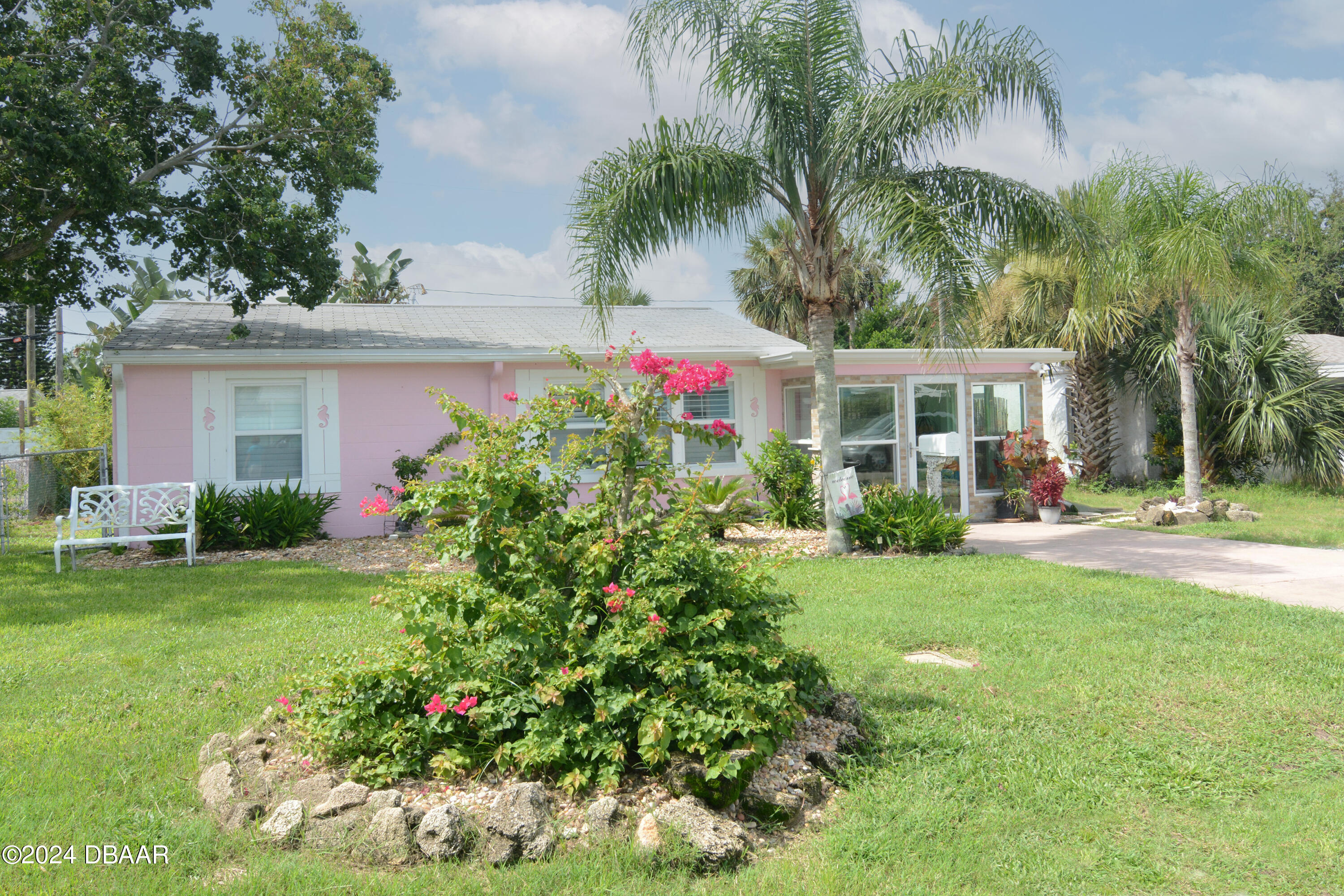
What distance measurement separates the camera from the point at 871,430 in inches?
515

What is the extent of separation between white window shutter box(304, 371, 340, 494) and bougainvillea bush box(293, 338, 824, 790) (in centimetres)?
842

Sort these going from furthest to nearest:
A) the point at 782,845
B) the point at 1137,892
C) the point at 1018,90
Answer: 1. the point at 1018,90
2. the point at 782,845
3. the point at 1137,892

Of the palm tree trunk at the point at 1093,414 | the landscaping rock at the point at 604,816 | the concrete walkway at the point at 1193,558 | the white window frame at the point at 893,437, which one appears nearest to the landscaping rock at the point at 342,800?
the landscaping rock at the point at 604,816

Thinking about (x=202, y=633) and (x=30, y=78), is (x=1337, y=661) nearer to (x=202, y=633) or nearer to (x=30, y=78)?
(x=202, y=633)

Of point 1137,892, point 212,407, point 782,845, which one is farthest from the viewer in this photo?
point 212,407

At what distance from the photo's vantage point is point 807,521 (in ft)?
39.3

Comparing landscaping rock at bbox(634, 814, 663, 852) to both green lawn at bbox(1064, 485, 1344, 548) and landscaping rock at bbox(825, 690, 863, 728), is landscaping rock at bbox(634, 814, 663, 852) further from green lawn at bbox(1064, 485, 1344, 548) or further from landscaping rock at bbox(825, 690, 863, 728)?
green lawn at bbox(1064, 485, 1344, 548)

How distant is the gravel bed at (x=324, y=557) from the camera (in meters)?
9.69

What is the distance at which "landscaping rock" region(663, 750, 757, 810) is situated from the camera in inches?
129

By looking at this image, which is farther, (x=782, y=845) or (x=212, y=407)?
(x=212, y=407)

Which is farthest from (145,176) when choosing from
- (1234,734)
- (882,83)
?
(1234,734)

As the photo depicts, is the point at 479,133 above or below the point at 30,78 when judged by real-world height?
above

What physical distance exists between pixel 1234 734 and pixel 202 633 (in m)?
6.57

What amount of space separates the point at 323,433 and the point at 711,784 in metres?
10.1
